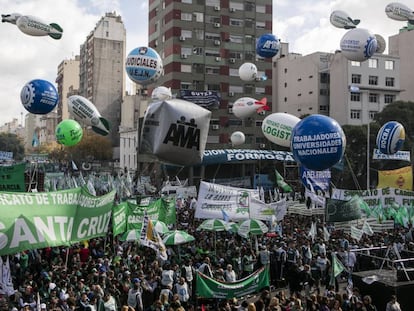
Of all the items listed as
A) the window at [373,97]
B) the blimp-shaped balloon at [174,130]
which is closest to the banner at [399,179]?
the blimp-shaped balloon at [174,130]

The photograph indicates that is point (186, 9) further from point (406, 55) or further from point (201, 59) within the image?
point (406, 55)

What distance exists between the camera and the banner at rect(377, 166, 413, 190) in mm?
28906

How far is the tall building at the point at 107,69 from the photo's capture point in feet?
329

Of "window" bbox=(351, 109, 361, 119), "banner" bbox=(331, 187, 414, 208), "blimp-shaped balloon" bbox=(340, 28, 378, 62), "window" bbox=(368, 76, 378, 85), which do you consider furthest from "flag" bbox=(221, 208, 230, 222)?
"window" bbox=(368, 76, 378, 85)

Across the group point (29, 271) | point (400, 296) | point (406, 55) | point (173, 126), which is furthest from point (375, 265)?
point (406, 55)

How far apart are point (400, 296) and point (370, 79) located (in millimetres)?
58345

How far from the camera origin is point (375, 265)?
14984mm

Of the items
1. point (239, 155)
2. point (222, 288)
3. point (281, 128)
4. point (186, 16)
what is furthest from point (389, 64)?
point (222, 288)

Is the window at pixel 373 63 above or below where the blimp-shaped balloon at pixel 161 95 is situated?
above

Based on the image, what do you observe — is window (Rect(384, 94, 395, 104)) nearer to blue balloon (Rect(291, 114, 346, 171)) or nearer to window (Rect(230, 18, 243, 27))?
window (Rect(230, 18, 243, 27))

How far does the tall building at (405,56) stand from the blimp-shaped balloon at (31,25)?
5851 cm

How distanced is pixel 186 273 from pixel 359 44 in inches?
515

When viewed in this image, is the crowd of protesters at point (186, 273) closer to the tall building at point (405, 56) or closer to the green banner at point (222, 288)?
the green banner at point (222, 288)

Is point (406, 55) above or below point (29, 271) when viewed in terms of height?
above
